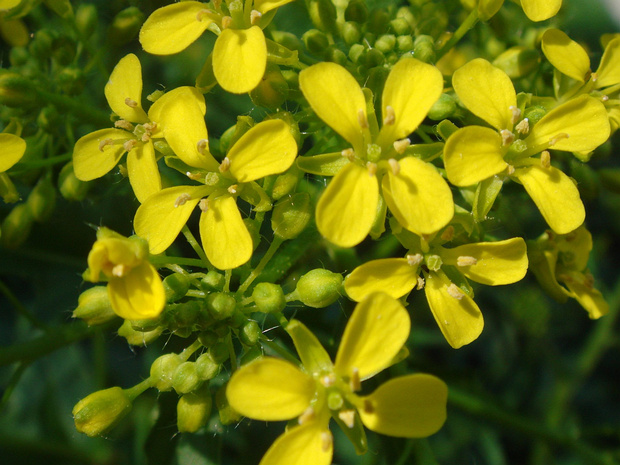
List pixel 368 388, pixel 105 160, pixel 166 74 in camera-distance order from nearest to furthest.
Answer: pixel 105 160 → pixel 368 388 → pixel 166 74

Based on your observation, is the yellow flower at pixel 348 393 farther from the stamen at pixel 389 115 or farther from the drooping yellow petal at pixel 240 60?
the drooping yellow petal at pixel 240 60

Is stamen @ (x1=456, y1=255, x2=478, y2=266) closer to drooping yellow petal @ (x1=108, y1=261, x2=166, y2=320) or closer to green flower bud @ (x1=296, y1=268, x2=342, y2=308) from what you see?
green flower bud @ (x1=296, y1=268, x2=342, y2=308)

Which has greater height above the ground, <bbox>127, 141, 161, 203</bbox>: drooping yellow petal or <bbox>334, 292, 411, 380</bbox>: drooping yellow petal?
<bbox>127, 141, 161, 203</bbox>: drooping yellow petal

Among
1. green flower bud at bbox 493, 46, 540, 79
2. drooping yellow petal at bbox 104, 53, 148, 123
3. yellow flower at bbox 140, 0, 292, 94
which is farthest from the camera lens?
green flower bud at bbox 493, 46, 540, 79

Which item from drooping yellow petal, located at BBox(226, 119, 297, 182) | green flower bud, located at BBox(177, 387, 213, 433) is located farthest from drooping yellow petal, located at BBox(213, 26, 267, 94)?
green flower bud, located at BBox(177, 387, 213, 433)

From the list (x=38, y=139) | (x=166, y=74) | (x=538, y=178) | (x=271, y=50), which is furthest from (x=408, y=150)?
(x=166, y=74)

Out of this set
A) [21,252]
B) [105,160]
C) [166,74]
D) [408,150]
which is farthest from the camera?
[166,74]

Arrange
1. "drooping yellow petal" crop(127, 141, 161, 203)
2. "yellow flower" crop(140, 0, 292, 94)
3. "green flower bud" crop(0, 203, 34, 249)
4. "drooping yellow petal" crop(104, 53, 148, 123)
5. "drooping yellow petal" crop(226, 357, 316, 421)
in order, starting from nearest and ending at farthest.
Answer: "drooping yellow petal" crop(226, 357, 316, 421) < "yellow flower" crop(140, 0, 292, 94) < "drooping yellow petal" crop(127, 141, 161, 203) < "drooping yellow petal" crop(104, 53, 148, 123) < "green flower bud" crop(0, 203, 34, 249)

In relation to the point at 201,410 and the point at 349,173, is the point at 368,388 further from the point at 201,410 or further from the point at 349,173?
the point at 349,173
